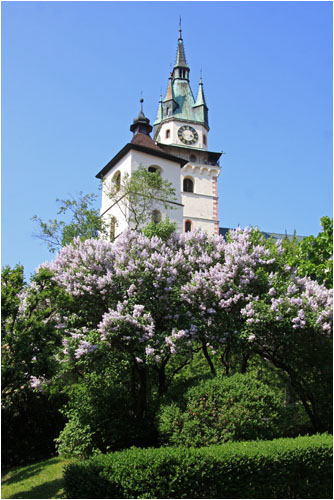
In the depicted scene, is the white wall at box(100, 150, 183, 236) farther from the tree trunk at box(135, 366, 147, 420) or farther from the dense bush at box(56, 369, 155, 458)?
the dense bush at box(56, 369, 155, 458)

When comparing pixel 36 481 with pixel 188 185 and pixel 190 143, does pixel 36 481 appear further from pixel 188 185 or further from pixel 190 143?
pixel 190 143

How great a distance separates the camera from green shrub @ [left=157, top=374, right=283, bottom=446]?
10742mm

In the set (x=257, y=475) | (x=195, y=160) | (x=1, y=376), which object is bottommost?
(x=257, y=475)

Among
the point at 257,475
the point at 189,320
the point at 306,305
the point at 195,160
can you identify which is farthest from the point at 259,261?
the point at 195,160

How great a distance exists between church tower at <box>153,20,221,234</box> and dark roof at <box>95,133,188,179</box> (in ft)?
37.5

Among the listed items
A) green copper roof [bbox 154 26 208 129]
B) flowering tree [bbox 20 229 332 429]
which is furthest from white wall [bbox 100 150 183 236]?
flowering tree [bbox 20 229 332 429]

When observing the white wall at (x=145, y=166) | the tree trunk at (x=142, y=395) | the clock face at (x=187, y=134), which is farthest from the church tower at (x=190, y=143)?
the tree trunk at (x=142, y=395)

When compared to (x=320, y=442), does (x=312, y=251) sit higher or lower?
higher

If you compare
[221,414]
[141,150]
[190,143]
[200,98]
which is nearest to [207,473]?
[221,414]

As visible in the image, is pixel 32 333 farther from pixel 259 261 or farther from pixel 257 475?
pixel 259 261

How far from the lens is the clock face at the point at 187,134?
57.2 m

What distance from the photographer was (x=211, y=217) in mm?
52219

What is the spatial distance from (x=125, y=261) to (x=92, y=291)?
4.40 ft

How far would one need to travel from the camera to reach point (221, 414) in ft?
35.8
